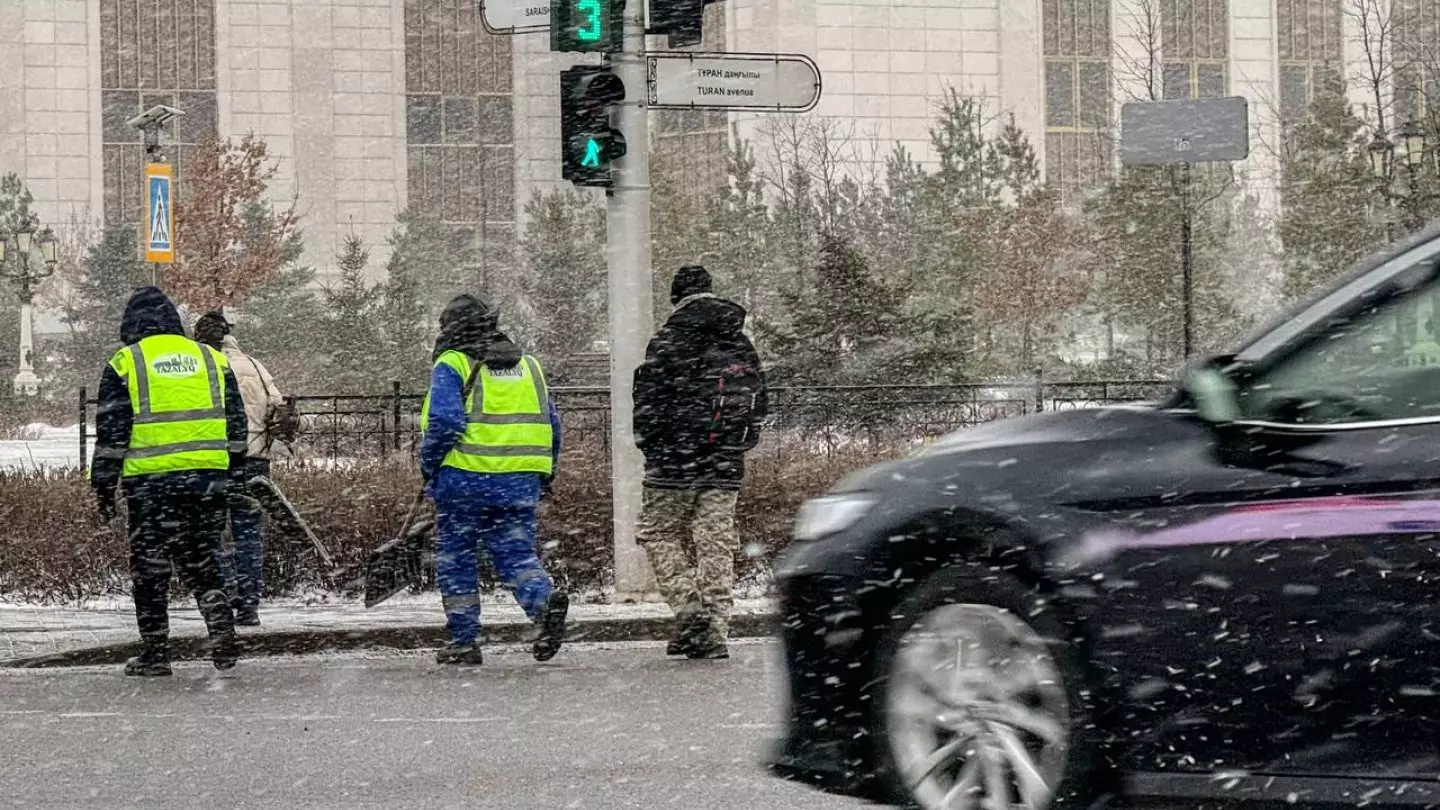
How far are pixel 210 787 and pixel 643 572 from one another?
5533mm

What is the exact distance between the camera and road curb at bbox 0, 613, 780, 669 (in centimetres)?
1037

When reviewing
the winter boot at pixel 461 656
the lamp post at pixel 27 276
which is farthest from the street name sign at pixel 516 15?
the lamp post at pixel 27 276

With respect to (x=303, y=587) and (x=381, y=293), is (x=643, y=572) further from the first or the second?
(x=381, y=293)

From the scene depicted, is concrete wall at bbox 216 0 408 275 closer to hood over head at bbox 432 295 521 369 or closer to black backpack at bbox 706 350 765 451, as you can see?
hood over head at bbox 432 295 521 369

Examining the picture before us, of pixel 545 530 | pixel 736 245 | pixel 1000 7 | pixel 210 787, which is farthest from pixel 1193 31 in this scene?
pixel 210 787

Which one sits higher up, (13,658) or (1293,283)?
(1293,283)

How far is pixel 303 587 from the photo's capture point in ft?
41.8

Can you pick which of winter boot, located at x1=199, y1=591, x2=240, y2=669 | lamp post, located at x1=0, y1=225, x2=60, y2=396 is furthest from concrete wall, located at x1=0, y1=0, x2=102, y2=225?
winter boot, located at x1=199, y1=591, x2=240, y2=669

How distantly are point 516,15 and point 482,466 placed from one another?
12.8 ft

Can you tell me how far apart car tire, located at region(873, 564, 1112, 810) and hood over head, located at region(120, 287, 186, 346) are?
5566 mm

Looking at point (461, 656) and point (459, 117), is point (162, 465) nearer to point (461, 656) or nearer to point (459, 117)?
point (461, 656)

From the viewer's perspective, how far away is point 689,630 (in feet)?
33.7

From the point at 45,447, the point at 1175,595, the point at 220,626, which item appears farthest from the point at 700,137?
the point at 1175,595

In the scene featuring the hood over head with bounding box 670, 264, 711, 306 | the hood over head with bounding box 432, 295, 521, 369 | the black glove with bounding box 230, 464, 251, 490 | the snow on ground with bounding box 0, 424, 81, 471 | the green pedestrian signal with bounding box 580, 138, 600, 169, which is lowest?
the snow on ground with bounding box 0, 424, 81, 471
